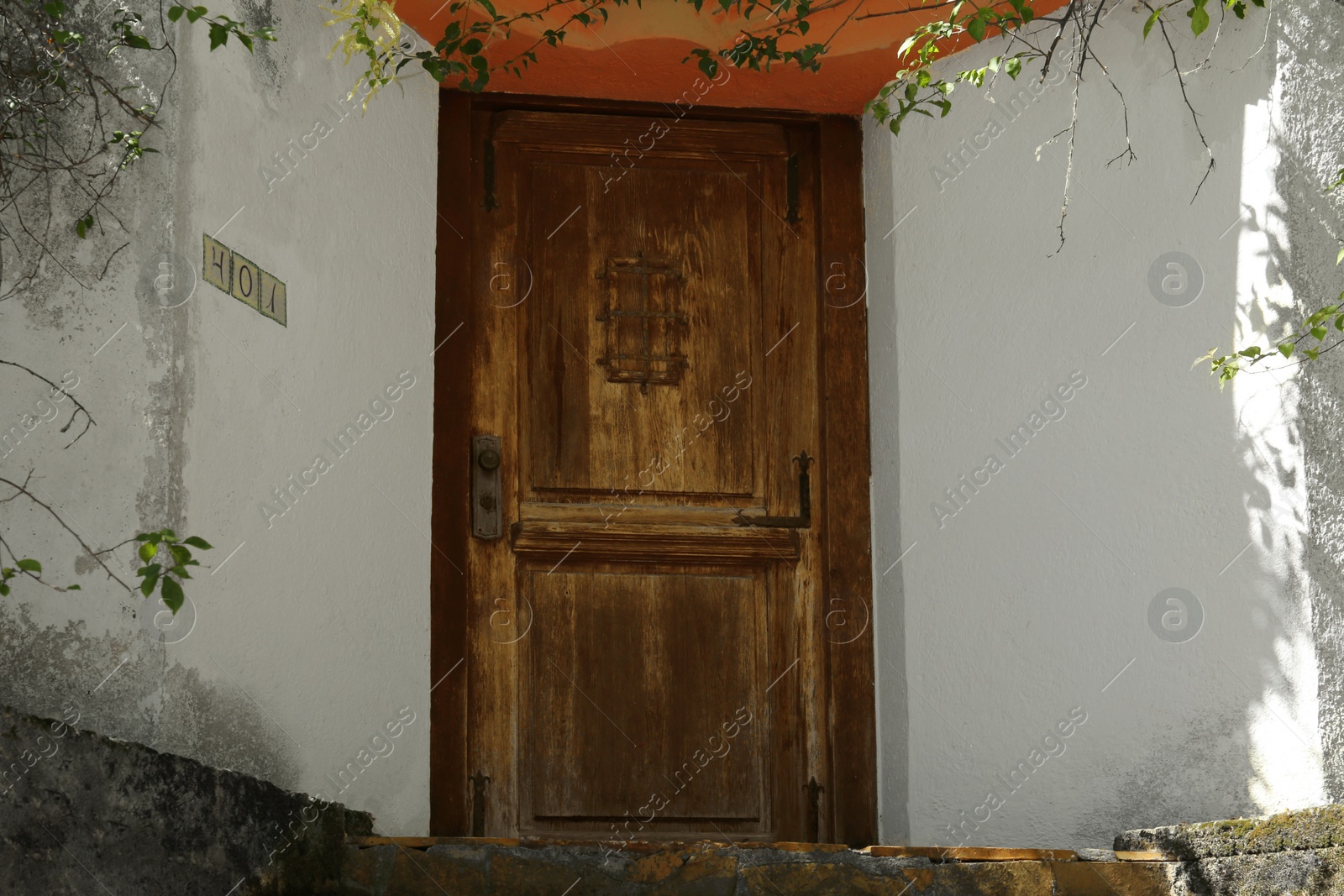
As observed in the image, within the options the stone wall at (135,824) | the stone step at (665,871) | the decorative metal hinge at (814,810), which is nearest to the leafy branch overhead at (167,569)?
the stone wall at (135,824)

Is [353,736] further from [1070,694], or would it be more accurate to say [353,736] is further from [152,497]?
[1070,694]

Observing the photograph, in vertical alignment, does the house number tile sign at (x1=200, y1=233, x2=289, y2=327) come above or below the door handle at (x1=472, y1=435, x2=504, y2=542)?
above

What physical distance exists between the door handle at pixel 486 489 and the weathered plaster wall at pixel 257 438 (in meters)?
0.17

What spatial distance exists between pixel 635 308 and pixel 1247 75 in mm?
1854

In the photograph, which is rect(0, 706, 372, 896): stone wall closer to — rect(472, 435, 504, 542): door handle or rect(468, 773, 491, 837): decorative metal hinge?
rect(468, 773, 491, 837): decorative metal hinge

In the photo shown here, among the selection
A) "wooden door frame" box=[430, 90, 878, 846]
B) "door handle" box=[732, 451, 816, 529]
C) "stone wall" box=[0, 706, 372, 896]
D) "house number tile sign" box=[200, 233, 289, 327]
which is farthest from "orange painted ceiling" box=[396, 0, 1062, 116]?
"stone wall" box=[0, 706, 372, 896]

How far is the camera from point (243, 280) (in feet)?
11.3

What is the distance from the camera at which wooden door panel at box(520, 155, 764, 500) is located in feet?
14.6

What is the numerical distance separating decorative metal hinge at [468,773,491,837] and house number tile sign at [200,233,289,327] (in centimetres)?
145

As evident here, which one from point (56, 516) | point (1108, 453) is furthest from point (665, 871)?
point (1108, 453)

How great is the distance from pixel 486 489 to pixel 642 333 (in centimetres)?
69

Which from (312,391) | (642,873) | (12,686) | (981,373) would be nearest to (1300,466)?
(981,373)

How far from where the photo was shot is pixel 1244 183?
3.81 m

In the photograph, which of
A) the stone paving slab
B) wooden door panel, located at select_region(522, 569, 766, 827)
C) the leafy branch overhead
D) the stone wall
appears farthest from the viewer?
wooden door panel, located at select_region(522, 569, 766, 827)
